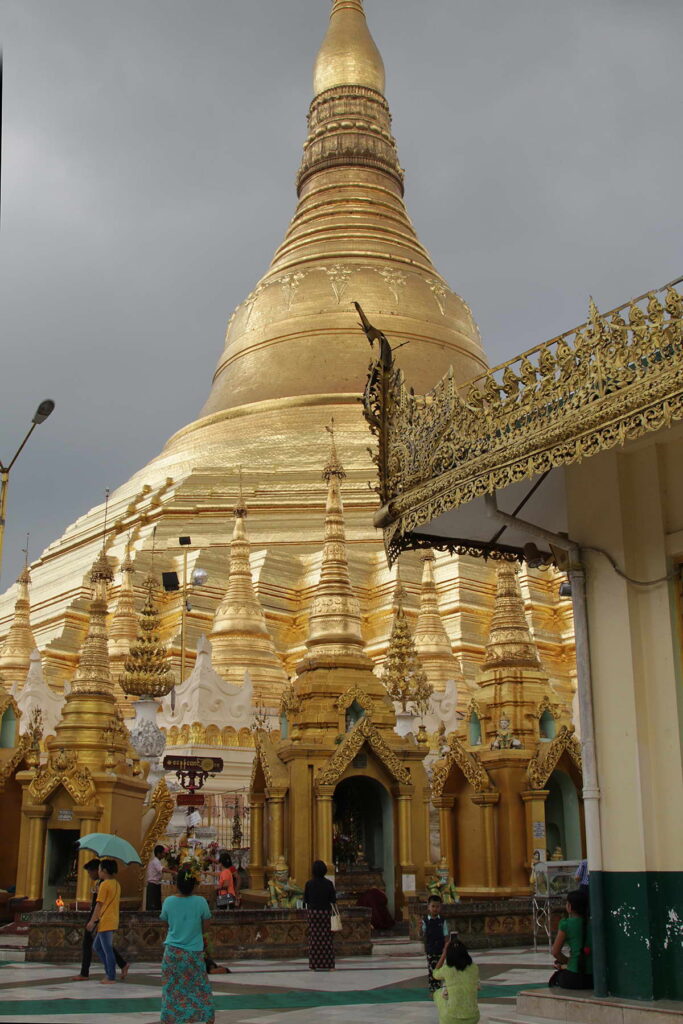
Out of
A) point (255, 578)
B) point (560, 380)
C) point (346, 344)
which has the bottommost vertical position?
point (560, 380)

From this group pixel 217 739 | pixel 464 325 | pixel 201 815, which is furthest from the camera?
pixel 464 325

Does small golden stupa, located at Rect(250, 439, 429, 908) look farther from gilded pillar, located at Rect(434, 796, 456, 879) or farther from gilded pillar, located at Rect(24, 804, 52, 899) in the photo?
gilded pillar, located at Rect(24, 804, 52, 899)

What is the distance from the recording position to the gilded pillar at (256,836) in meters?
13.8

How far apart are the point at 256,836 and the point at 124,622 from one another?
11.9 meters

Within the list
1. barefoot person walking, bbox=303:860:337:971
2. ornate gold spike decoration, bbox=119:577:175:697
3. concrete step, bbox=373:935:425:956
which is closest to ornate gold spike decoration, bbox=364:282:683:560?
barefoot person walking, bbox=303:860:337:971

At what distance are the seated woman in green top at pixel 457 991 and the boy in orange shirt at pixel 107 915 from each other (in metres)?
3.56

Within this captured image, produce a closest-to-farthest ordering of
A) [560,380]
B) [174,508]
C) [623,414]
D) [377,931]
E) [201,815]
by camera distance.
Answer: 1. [623,414]
2. [560,380]
3. [377,931]
4. [201,815]
5. [174,508]

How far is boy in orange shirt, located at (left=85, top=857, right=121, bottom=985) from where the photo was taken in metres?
8.72

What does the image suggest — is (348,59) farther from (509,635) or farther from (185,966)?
(185,966)

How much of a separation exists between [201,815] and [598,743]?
11.7 metres

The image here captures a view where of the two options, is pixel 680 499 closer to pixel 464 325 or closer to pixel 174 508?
pixel 174 508

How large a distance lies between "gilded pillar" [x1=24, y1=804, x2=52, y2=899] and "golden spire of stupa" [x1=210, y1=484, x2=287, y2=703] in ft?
26.0

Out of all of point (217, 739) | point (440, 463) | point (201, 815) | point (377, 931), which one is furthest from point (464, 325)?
point (440, 463)

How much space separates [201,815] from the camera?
17.2 meters
